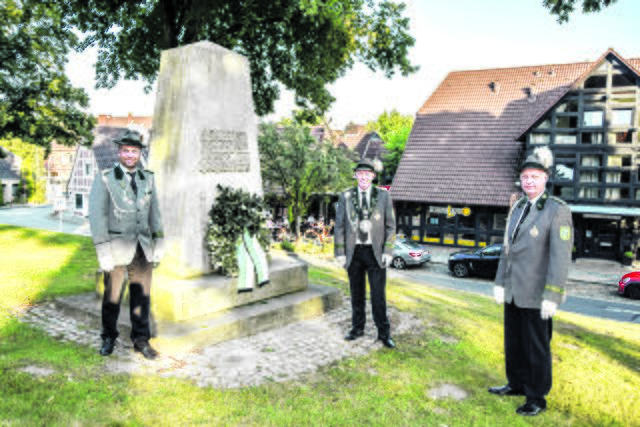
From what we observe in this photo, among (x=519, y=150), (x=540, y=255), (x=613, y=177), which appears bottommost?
(x=540, y=255)

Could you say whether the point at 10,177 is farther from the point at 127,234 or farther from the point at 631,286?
the point at 127,234

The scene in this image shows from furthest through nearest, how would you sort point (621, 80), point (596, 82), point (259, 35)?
point (596, 82) → point (621, 80) → point (259, 35)

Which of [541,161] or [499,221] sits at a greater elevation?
[541,161]

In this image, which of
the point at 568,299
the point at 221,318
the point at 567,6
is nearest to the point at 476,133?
the point at 568,299

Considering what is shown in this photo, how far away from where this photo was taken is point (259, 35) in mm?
14703

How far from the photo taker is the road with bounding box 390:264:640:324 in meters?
14.9

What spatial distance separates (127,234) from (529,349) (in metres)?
3.89

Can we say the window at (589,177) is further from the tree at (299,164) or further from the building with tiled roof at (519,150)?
the tree at (299,164)

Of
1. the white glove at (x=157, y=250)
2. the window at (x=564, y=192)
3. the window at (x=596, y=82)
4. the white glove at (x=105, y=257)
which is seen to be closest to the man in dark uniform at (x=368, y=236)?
the white glove at (x=157, y=250)

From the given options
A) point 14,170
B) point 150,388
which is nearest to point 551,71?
point 150,388

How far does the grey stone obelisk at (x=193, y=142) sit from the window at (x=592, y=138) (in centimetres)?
2213

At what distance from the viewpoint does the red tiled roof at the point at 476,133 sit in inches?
1029

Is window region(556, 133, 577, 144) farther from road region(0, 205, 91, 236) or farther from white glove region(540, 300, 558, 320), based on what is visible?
road region(0, 205, 91, 236)

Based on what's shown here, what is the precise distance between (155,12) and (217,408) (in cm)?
1298
